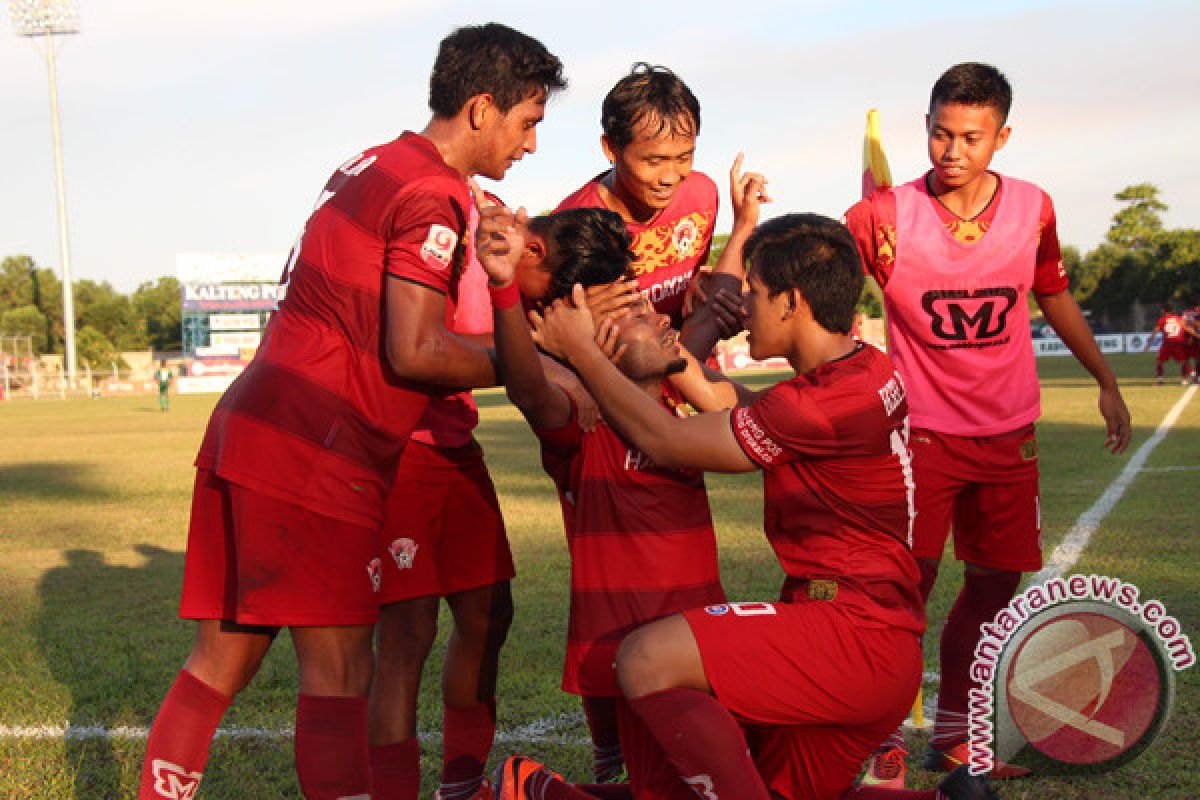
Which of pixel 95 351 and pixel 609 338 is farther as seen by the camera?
pixel 95 351

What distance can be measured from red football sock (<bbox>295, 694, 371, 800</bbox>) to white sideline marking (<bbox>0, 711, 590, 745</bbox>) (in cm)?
157

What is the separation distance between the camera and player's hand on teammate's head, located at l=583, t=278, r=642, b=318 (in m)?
3.04

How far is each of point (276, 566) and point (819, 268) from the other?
1.52 m

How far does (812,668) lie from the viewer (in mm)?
2689

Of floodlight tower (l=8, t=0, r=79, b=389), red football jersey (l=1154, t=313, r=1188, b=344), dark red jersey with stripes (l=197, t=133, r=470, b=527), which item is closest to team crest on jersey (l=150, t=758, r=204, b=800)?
dark red jersey with stripes (l=197, t=133, r=470, b=527)

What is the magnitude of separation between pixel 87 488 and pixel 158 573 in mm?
6050

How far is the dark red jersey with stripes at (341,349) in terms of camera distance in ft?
8.73

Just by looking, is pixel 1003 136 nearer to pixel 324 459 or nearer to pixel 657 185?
pixel 657 185

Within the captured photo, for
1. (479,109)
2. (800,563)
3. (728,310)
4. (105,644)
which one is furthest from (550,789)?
(105,644)

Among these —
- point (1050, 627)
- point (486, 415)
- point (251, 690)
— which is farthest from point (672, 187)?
point (486, 415)

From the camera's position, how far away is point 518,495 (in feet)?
36.9

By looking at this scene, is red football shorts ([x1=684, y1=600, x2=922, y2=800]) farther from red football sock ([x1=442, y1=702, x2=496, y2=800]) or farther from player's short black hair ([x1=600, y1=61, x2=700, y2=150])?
player's short black hair ([x1=600, y1=61, x2=700, y2=150])

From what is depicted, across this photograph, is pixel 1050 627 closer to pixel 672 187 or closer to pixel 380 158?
pixel 672 187

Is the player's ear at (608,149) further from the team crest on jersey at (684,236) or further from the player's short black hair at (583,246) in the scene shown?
the player's short black hair at (583,246)
